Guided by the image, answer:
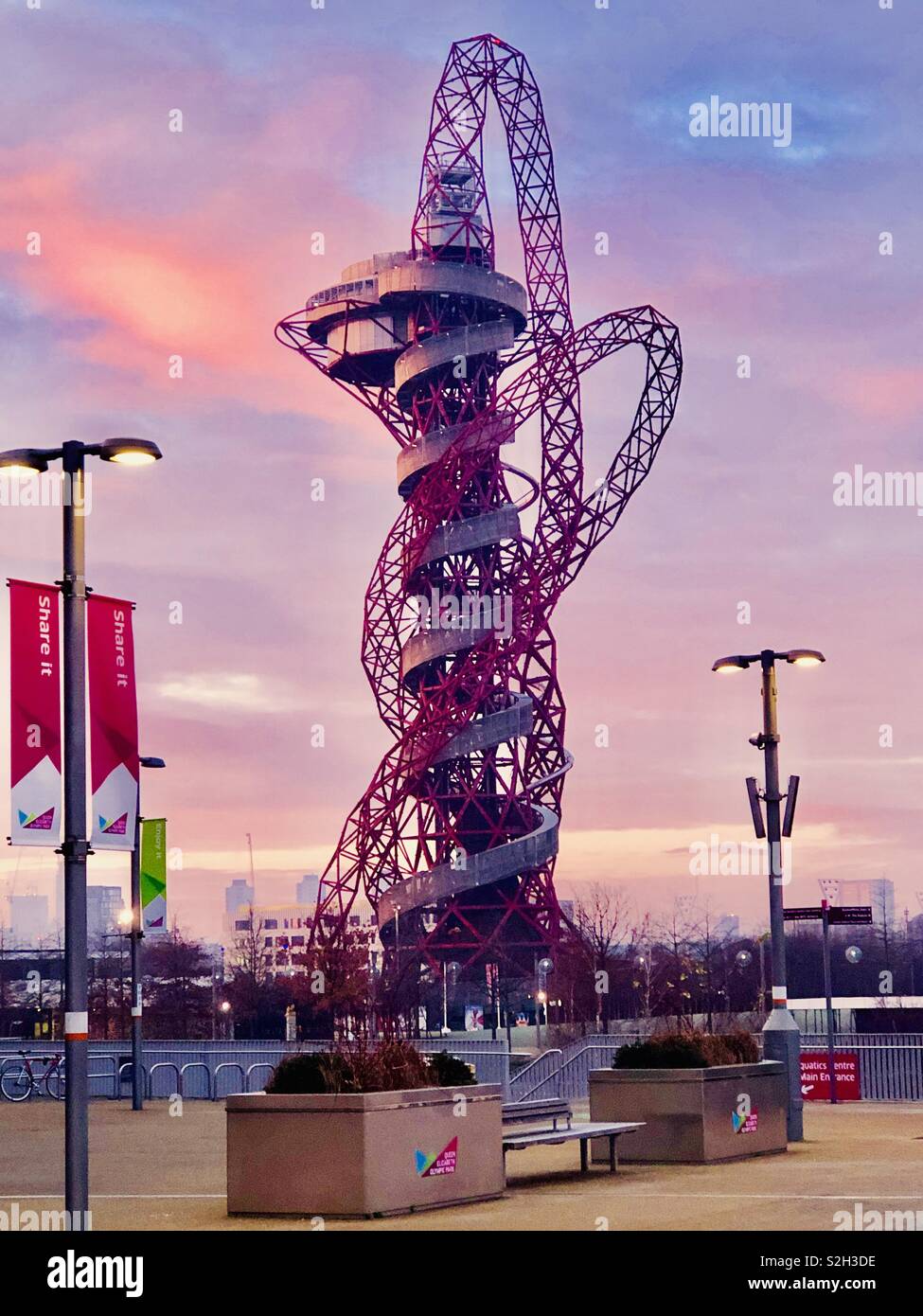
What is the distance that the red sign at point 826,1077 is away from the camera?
3672 cm

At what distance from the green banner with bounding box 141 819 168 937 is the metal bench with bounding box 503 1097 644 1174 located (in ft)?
50.0

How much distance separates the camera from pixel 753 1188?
1952cm

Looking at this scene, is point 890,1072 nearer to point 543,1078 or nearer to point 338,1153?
point 543,1078

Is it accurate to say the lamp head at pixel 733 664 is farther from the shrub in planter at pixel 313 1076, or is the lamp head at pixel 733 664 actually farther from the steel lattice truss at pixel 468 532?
the steel lattice truss at pixel 468 532

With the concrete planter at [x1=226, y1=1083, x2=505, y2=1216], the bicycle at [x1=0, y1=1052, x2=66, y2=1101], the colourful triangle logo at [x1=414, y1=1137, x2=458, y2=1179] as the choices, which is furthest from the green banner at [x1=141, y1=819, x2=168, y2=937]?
the concrete planter at [x1=226, y1=1083, x2=505, y2=1216]

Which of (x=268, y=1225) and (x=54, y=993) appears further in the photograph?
(x=54, y=993)

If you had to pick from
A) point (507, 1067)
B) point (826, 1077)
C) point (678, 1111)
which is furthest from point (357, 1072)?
point (826, 1077)

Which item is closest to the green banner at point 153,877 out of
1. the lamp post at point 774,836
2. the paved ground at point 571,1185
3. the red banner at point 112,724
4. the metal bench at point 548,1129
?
the paved ground at point 571,1185

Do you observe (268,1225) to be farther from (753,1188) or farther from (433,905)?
(433,905)
